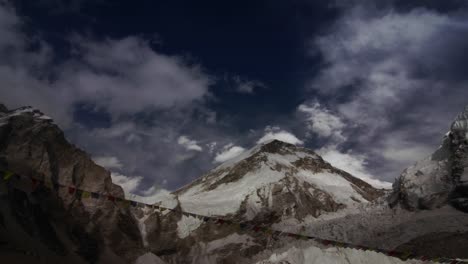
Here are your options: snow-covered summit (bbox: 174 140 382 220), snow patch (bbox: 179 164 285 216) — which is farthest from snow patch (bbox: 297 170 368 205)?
snow patch (bbox: 179 164 285 216)

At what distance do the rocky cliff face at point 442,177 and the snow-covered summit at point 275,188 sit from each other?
123 feet

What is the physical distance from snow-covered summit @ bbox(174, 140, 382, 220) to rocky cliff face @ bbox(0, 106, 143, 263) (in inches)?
1168

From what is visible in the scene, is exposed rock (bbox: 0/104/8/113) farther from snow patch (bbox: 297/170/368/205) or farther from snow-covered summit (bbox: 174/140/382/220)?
snow patch (bbox: 297/170/368/205)

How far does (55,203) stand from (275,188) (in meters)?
Answer: 68.5

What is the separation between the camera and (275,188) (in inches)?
4749

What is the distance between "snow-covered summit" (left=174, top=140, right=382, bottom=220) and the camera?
114500 mm

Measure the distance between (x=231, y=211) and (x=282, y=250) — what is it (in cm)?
2373

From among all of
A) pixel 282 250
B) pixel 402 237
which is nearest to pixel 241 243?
pixel 282 250

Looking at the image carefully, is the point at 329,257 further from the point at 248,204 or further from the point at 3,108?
the point at 3,108

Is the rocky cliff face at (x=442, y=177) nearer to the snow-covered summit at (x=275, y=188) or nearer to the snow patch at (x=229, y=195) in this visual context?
the snow-covered summit at (x=275, y=188)

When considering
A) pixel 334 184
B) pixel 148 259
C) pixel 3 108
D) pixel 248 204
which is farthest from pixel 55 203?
pixel 334 184

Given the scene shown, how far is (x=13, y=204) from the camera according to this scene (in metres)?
52.9

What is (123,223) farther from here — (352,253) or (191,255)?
(352,253)

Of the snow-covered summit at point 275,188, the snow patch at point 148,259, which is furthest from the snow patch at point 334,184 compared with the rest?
the snow patch at point 148,259
